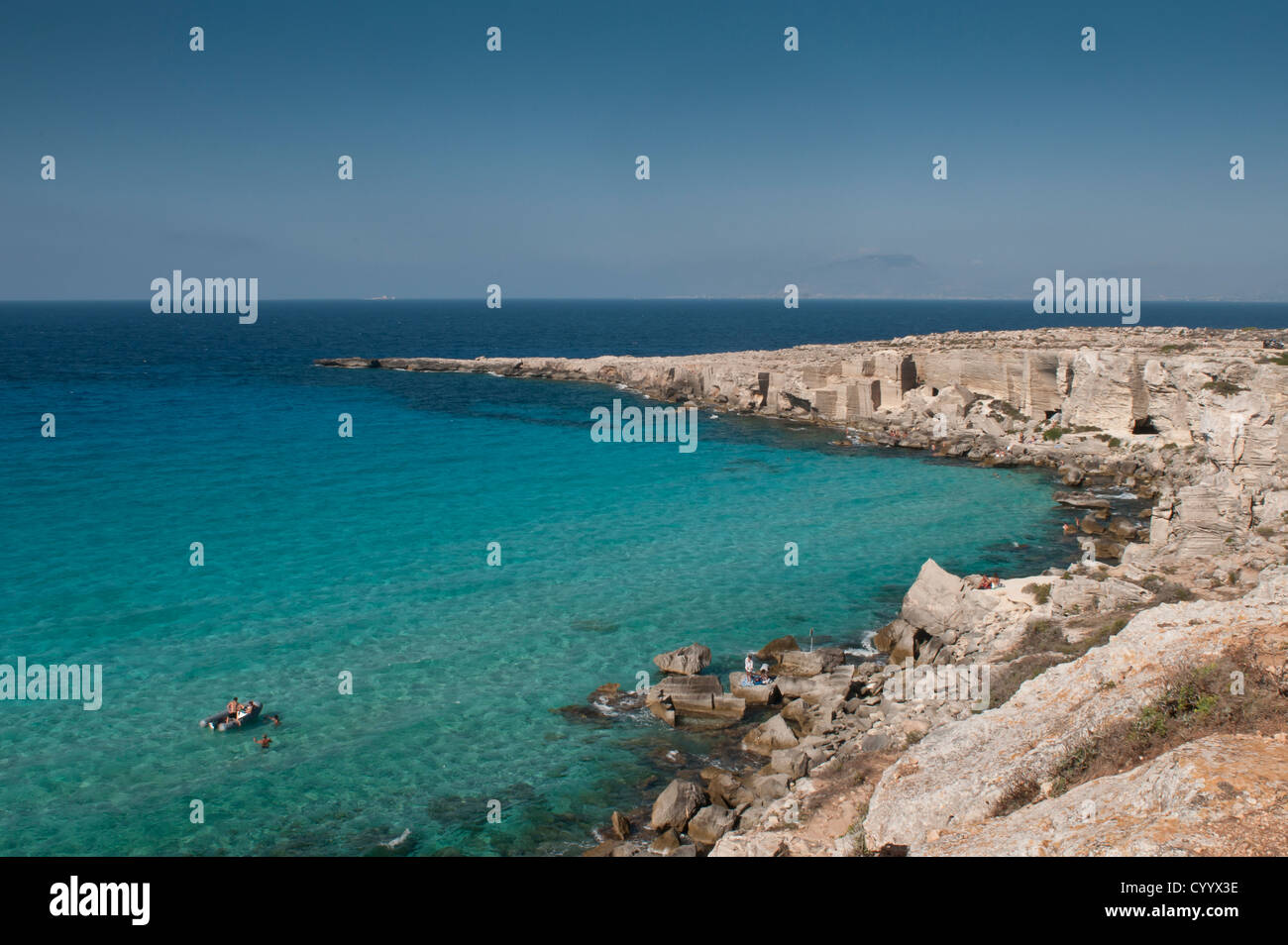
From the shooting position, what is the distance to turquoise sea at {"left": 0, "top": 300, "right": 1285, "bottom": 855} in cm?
1631

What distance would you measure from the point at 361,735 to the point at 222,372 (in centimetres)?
7503

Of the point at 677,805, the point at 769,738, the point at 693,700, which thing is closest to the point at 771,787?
the point at 677,805

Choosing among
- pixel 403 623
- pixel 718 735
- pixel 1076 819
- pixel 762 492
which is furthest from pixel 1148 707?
pixel 762 492

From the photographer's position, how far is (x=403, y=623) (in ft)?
79.8

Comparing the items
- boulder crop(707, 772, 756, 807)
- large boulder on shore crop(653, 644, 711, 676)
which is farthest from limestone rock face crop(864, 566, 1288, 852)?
large boulder on shore crop(653, 644, 711, 676)

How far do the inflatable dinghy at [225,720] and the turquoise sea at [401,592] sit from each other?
22cm

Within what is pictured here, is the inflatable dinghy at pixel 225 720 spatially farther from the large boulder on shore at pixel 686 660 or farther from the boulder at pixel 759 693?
the boulder at pixel 759 693

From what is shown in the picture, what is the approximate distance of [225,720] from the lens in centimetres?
1855

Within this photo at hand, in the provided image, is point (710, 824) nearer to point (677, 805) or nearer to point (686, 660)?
point (677, 805)

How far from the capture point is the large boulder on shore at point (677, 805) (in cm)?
1488

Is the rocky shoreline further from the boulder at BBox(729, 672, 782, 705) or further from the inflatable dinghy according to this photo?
the inflatable dinghy

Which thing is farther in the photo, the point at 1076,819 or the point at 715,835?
the point at 715,835
